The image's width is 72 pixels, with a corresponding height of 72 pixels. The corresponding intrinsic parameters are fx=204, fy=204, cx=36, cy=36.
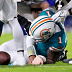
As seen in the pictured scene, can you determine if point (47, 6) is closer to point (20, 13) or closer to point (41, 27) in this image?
point (20, 13)

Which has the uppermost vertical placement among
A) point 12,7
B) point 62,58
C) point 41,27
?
point 12,7

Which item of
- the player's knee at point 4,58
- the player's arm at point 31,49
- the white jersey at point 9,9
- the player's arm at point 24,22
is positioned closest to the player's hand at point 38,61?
the player's arm at point 31,49

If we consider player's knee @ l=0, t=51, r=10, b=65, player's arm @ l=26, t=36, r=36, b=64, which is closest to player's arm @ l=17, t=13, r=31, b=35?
player's arm @ l=26, t=36, r=36, b=64

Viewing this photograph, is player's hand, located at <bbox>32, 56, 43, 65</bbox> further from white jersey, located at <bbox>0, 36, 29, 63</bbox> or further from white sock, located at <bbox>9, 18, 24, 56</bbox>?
white jersey, located at <bbox>0, 36, 29, 63</bbox>

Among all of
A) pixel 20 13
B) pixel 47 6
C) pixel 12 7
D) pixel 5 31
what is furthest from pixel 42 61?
pixel 5 31

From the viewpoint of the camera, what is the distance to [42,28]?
1.89 m

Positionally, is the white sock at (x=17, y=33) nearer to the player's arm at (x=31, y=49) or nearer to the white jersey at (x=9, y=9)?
the white jersey at (x=9, y=9)

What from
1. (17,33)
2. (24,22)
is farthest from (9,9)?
(24,22)

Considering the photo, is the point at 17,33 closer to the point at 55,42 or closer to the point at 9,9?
the point at 9,9

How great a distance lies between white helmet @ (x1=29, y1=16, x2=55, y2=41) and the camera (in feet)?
6.23

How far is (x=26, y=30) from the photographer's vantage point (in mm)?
2553

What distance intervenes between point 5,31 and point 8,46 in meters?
6.15

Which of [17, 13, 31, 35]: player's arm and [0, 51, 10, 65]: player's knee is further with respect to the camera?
[17, 13, 31, 35]: player's arm

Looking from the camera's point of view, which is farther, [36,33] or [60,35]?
[60,35]
